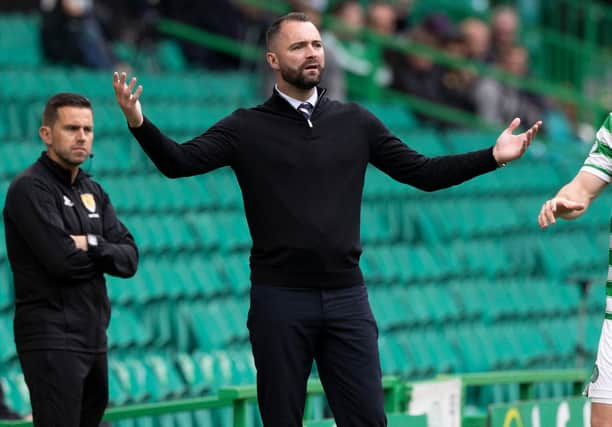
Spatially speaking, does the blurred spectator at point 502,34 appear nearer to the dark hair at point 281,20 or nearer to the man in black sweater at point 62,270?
the man in black sweater at point 62,270

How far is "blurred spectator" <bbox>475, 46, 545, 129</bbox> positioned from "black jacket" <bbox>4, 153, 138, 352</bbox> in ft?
27.4

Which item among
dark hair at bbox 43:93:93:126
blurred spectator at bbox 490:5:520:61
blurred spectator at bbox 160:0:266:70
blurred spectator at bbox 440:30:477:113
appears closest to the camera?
dark hair at bbox 43:93:93:126

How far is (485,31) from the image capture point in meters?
14.3

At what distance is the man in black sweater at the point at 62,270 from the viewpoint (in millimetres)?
5379

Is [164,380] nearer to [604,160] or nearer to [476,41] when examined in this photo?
[604,160]

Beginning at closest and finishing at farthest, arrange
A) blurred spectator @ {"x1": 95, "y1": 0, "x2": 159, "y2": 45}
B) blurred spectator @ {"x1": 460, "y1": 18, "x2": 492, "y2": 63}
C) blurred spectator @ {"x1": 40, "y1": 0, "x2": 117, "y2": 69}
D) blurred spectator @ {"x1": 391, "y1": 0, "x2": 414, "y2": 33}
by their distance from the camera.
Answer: blurred spectator @ {"x1": 40, "y1": 0, "x2": 117, "y2": 69}
blurred spectator @ {"x1": 95, "y1": 0, "x2": 159, "y2": 45}
blurred spectator @ {"x1": 460, "y1": 18, "x2": 492, "y2": 63}
blurred spectator @ {"x1": 391, "y1": 0, "x2": 414, "y2": 33}

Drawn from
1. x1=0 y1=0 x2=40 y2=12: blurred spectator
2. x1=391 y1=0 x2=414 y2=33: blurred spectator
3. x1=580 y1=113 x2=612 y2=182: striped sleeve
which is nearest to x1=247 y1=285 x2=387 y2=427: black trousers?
x1=580 y1=113 x2=612 y2=182: striped sleeve

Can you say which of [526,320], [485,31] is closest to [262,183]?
[526,320]

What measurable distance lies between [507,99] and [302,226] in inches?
364

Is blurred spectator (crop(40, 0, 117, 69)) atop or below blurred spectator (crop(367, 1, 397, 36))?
below

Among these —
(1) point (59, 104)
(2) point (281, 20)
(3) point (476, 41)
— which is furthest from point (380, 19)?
(2) point (281, 20)

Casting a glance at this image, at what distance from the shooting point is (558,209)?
4656 millimetres

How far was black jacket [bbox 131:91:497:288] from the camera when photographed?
493cm

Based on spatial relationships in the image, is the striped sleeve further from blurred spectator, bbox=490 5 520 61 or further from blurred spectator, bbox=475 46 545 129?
blurred spectator, bbox=490 5 520 61
